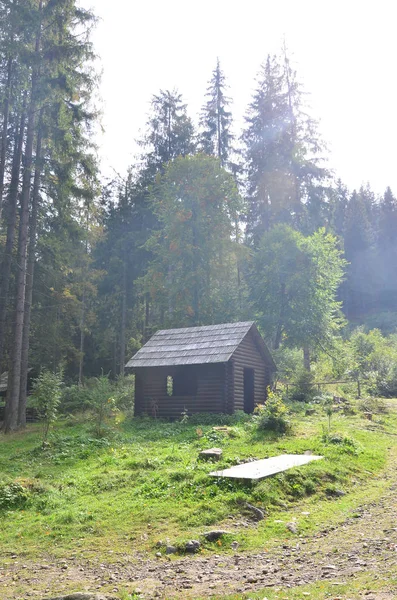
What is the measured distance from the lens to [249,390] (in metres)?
24.3

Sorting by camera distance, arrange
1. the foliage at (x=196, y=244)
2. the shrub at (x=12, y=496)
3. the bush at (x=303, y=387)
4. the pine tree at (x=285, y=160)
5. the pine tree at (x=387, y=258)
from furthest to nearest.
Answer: the pine tree at (x=387, y=258), the pine tree at (x=285, y=160), the foliage at (x=196, y=244), the bush at (x=303, y=387), the shrub at (x=12, y=496)

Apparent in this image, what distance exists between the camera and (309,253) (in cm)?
3206

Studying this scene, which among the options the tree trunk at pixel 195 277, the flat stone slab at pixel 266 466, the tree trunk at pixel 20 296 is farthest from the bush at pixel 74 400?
the flat stone slab at pixel 266 466

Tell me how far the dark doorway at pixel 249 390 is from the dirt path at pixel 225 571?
53.6 feet

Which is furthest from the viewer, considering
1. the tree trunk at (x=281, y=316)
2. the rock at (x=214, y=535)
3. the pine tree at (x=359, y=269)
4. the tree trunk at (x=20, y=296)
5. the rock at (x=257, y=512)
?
the pine tree at (x=359, y=269)

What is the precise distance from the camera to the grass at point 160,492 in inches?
318

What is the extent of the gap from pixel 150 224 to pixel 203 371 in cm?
2183

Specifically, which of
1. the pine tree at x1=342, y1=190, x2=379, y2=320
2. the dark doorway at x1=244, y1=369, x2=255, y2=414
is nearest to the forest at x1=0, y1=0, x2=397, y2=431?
the dark doorway at x1=244, y1=369, x2=255, y2=414

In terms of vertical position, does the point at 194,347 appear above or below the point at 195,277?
below

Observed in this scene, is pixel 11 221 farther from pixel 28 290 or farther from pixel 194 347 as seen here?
pixel 194 347

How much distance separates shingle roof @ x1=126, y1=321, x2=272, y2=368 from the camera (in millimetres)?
22016

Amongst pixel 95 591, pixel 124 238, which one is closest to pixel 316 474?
pixel 95 591

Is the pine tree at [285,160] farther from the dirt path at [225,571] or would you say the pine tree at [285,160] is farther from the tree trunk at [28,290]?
the dirt path at [225,571]

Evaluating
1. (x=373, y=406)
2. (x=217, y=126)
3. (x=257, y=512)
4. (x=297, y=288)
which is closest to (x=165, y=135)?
(x=217, y=126)
